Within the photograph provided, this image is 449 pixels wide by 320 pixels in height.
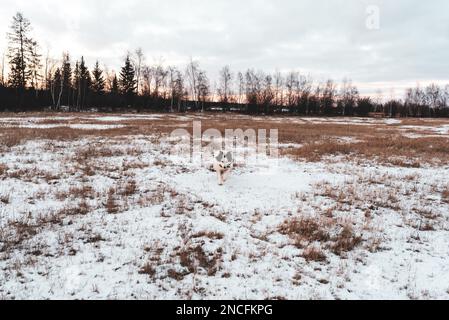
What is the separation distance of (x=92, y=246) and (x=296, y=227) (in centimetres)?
461

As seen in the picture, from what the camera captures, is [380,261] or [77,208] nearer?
[380,261]

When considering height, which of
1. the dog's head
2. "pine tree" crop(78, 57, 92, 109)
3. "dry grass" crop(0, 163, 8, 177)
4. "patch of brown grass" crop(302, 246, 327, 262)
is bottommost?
"patch of brown grass" crop(302, 246, 327, 262)

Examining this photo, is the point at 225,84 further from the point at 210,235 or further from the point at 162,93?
the point at 210,235

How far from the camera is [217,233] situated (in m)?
7.25

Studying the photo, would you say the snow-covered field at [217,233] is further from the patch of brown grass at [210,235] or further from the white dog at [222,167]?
the white dog at [222,167]

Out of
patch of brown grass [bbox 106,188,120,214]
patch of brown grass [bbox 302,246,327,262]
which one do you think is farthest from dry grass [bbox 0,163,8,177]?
patch of brown grass [bbox 302,246,327,262]

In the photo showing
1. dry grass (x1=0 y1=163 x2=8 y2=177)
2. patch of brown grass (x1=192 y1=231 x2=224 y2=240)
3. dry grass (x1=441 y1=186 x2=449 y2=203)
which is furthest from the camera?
dry grass (x1=0 y1=163 x2=8 y2=177)

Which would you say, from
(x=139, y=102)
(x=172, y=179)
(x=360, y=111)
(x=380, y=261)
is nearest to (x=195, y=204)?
(x=172, y=179)

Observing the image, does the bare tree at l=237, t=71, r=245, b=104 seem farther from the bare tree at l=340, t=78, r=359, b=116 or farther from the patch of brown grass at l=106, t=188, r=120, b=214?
the patch of brown grass at l=106, t=188, r=120, b=214

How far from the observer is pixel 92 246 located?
6527 millimetres

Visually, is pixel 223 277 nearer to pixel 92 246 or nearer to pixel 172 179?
pixel 92 246

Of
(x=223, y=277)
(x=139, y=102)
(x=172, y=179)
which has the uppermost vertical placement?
(x=139, y=102)

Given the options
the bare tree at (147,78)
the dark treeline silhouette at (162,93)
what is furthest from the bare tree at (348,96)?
the bare tree at (147,78)

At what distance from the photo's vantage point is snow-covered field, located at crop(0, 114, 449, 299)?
5.33m
